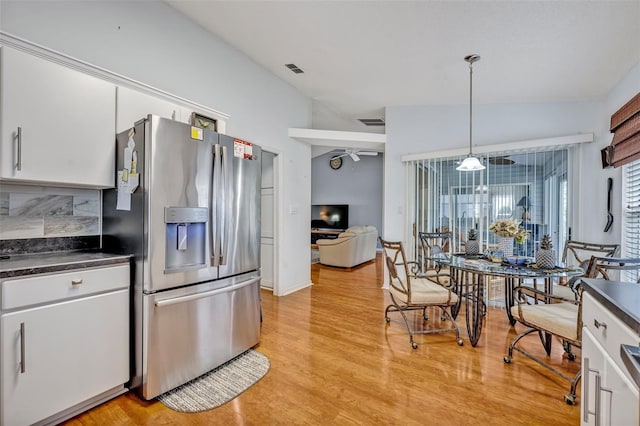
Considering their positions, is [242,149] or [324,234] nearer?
[242,149]

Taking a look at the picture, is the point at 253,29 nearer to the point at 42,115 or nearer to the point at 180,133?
the point at 180,133

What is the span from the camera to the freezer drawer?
1.86m

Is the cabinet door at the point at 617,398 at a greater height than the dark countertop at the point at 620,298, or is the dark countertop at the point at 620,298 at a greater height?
the dark countertop at the point at 620,298

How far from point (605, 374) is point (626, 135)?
8.47ft

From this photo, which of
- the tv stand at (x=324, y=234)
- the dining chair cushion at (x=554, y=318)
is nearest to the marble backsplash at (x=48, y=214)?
the dining chair cushion at (x=554, y=318)

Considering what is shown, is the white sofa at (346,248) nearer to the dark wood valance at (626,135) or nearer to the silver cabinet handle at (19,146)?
the dark wood valance at (626,135)

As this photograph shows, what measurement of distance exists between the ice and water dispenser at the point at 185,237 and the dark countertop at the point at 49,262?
28 cm

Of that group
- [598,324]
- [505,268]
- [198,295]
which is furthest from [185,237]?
[505,268]

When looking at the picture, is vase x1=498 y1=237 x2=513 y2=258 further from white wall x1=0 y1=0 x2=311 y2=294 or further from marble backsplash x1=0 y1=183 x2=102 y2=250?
marble backsplash x1=0 y1=183 x2=102 y2=250

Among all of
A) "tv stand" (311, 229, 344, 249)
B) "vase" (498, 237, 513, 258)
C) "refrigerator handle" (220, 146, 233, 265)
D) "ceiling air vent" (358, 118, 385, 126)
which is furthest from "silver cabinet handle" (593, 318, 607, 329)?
"tv stand" (311, 229, 344, 249)

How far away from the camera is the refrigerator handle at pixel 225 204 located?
2.22m

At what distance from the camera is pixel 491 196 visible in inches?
162

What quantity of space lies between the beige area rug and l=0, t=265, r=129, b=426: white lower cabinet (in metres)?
0.38

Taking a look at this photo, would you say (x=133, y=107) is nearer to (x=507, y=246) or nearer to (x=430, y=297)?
(x=430, y=297)
